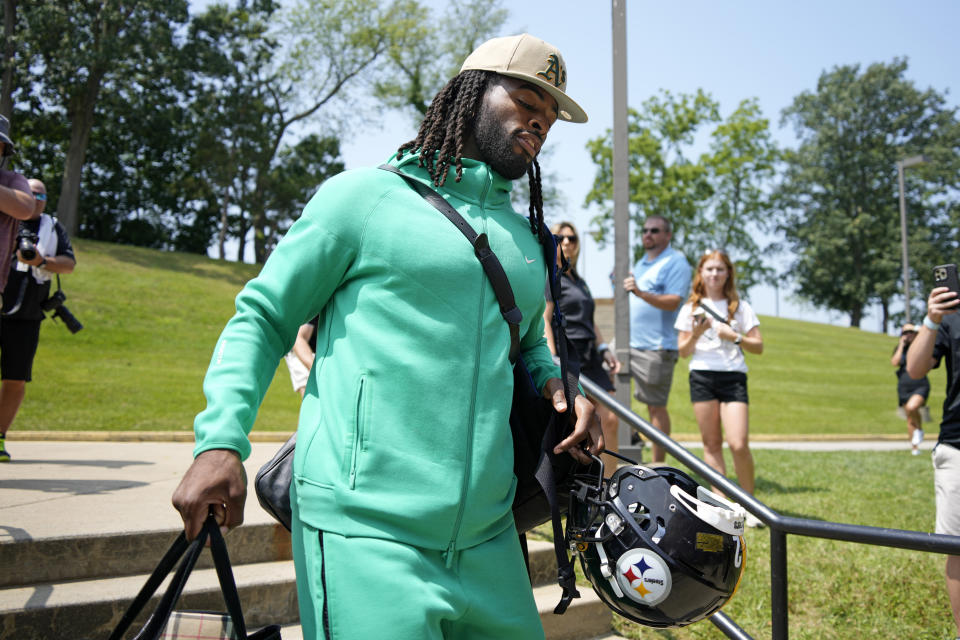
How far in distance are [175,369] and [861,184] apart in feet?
203

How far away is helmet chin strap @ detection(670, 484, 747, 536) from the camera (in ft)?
6.40

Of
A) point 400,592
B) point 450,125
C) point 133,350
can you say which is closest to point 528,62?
point 450,125

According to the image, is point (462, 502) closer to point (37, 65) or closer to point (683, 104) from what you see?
point (37, 65)

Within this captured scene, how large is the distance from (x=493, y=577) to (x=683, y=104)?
42.5 m

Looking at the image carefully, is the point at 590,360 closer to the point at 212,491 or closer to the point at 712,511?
the point at 712,511

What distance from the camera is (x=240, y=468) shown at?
1631 mm

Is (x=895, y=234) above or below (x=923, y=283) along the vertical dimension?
above

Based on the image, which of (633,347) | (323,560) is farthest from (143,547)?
(633,347)

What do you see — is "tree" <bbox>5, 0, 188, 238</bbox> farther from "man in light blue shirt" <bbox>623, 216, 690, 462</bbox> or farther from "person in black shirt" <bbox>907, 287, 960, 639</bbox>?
"person in black shirt" <bbox>907, 287, 960, 639</bbox>

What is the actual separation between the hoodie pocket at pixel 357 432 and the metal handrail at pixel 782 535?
148 cm

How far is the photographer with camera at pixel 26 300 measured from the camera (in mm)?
5285

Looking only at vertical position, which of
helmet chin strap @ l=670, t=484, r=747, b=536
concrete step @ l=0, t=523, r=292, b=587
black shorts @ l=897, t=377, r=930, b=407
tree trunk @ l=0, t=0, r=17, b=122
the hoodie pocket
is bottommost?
concrete step @ l=0, t=523, r=292, b=587

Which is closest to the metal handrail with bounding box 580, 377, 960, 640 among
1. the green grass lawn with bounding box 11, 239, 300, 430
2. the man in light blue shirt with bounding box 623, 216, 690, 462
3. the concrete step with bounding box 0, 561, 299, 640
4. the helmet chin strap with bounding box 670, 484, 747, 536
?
the helmet chin strap with bounding box 670, 484, 747, 536

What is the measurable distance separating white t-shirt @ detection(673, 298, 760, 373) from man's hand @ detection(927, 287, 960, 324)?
7.85 feet
